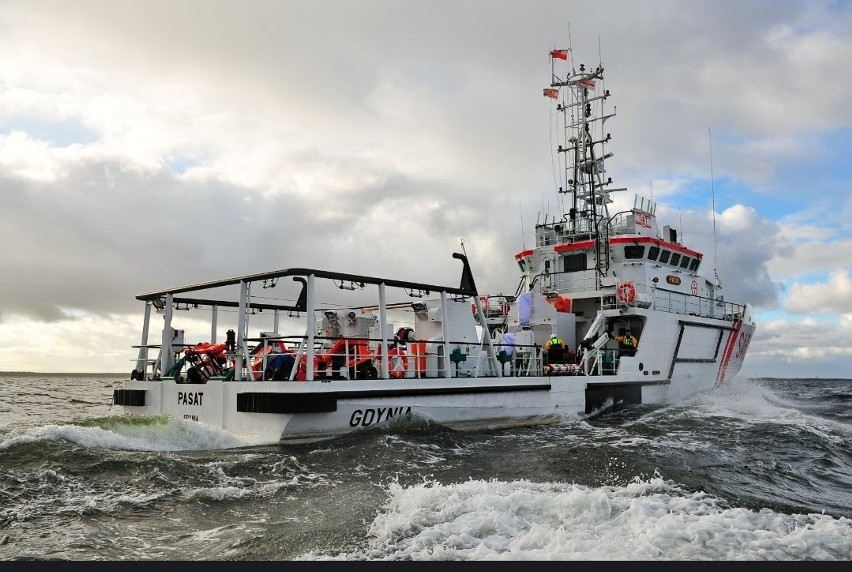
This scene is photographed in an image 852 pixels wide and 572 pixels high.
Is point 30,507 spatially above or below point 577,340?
below

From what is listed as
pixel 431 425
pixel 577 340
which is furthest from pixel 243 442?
pixel 577 340

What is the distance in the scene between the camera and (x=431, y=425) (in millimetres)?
10945

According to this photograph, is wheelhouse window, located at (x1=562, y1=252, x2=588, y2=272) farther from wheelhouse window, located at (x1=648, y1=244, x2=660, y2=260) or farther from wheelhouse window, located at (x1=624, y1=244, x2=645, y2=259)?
wheelhouse window, located at (x1=648, y1=244, x2=660, y2=260)

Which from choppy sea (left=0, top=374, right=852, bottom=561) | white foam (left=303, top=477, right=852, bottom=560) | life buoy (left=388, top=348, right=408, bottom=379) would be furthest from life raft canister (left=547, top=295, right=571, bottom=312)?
white foam (left=303, top=477, right=852, bottom=560)

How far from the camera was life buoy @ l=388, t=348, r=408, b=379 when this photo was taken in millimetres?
11497

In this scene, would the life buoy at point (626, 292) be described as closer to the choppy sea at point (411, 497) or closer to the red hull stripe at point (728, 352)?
the choppy sea at point (411, 497)

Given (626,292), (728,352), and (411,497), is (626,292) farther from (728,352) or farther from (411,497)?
(411,497)

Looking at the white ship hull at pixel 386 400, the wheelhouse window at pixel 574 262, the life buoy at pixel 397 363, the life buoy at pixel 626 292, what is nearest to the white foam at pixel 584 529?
the white ship hull at pixel 386 400

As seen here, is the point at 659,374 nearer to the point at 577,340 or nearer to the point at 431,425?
the point at 577,340

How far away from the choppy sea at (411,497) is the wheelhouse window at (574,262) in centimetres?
866

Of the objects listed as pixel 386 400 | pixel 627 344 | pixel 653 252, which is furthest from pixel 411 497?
pixel 653 252

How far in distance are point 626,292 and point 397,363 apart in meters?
7.28

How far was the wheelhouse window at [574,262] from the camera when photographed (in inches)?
747

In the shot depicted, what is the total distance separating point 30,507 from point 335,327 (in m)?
7.62
